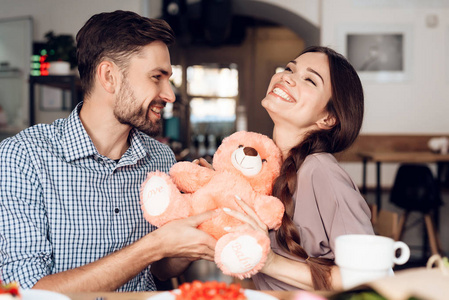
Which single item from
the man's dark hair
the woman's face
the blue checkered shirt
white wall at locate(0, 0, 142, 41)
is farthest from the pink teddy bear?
white wall at locate(0, 0, 142, 41)

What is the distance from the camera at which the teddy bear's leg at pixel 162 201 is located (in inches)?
45.1

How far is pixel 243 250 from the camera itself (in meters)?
0.94

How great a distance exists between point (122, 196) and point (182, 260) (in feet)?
1.00

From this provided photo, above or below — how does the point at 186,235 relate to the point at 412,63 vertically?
below

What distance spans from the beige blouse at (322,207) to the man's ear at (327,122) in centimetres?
17

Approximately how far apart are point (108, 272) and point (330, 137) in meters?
0.79

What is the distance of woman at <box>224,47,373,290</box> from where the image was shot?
1158 mm

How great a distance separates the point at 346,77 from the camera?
1.34 meters

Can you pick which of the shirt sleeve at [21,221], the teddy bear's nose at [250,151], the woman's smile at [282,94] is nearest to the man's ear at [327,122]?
the woman's smile at [282,94]

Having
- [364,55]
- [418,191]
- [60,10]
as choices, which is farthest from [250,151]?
[60,10]

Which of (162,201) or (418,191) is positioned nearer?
(162,201)

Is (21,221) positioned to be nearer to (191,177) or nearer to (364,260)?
(191,177)

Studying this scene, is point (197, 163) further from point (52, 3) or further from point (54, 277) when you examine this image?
point (52, 3)

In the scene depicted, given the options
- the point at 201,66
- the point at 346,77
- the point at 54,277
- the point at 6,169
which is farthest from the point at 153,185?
the point at 201,66
